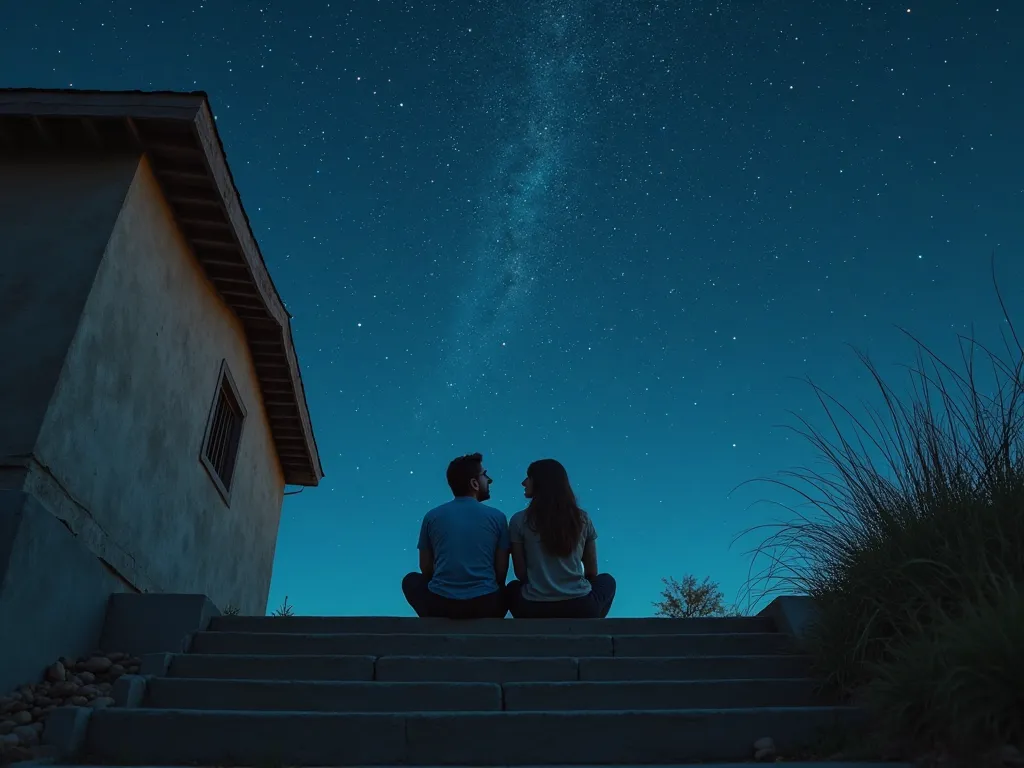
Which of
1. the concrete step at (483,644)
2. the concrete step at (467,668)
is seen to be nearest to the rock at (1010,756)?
the concrete step at (467,668)

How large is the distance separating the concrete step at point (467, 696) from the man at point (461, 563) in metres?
1.27

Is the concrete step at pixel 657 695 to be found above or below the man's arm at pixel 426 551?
below

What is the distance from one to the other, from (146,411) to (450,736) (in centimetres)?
438

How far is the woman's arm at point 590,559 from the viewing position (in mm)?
5508

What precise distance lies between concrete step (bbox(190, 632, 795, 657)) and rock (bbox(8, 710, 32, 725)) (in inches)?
43.5

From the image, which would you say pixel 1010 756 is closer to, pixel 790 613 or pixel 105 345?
pixel 790 613

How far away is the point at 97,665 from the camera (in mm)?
4555

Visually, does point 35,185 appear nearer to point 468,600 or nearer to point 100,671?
point 100,671

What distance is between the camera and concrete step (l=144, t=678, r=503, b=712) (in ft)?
12.6

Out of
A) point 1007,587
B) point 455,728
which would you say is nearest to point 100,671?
point 455,728

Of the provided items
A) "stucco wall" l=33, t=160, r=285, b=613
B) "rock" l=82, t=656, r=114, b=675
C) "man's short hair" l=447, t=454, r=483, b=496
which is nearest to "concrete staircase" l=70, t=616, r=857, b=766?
"rock" l=82, t=656, r=114, b=675

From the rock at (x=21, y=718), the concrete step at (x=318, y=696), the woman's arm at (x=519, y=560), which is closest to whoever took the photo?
the rock at (x=21, y=718)

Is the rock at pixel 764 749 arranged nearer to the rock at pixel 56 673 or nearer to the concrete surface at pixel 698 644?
the concrete surface at pixel 698 644

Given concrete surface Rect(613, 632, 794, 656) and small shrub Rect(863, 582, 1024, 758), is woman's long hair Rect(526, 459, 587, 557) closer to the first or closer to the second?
concrete surface Rect(613, 632, 794, 656)
